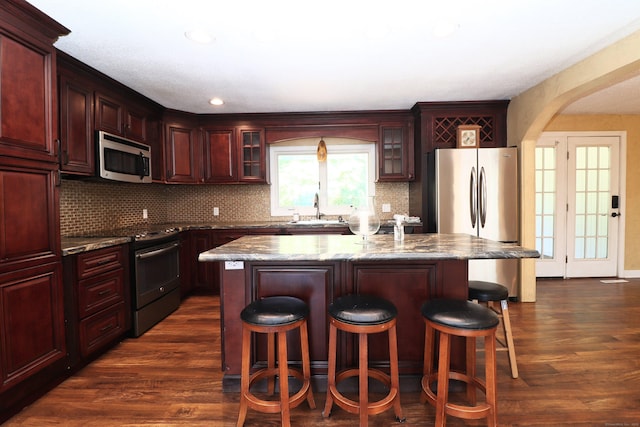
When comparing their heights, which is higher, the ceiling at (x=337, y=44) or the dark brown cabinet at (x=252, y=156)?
the ceiling at (x=337, y=44)

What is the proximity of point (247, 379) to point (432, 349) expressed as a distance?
1.05m

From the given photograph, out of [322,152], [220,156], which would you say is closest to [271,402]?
[322,152]

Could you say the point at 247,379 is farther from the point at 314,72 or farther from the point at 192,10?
the point at 314,72

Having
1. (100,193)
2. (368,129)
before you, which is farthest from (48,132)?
(368,129)

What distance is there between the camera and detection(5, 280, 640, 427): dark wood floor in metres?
1.74

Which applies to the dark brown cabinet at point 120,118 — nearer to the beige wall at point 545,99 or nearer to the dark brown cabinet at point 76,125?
the dark brown cabinet at point 76,125

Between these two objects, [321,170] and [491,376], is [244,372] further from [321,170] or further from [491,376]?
[321,170]

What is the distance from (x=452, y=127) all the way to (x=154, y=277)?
3713 mm

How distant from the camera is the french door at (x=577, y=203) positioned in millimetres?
4539

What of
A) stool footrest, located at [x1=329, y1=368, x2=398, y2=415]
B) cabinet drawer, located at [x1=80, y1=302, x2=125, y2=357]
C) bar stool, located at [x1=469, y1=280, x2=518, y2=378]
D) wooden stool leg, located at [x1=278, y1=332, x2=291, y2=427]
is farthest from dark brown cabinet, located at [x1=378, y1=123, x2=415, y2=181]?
cabinet drawer, located at [x1=80, y1=302, x2=125, y2=357]

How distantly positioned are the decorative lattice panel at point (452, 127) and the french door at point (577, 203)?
4.13 feet

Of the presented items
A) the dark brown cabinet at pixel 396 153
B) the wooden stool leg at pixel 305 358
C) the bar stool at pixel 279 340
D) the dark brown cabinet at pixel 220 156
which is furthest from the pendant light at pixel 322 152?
the wooden stool leg at pixel 305 358

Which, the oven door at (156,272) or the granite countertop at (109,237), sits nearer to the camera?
the granite countertop at (109,237)

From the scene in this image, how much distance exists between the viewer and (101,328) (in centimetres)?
246
